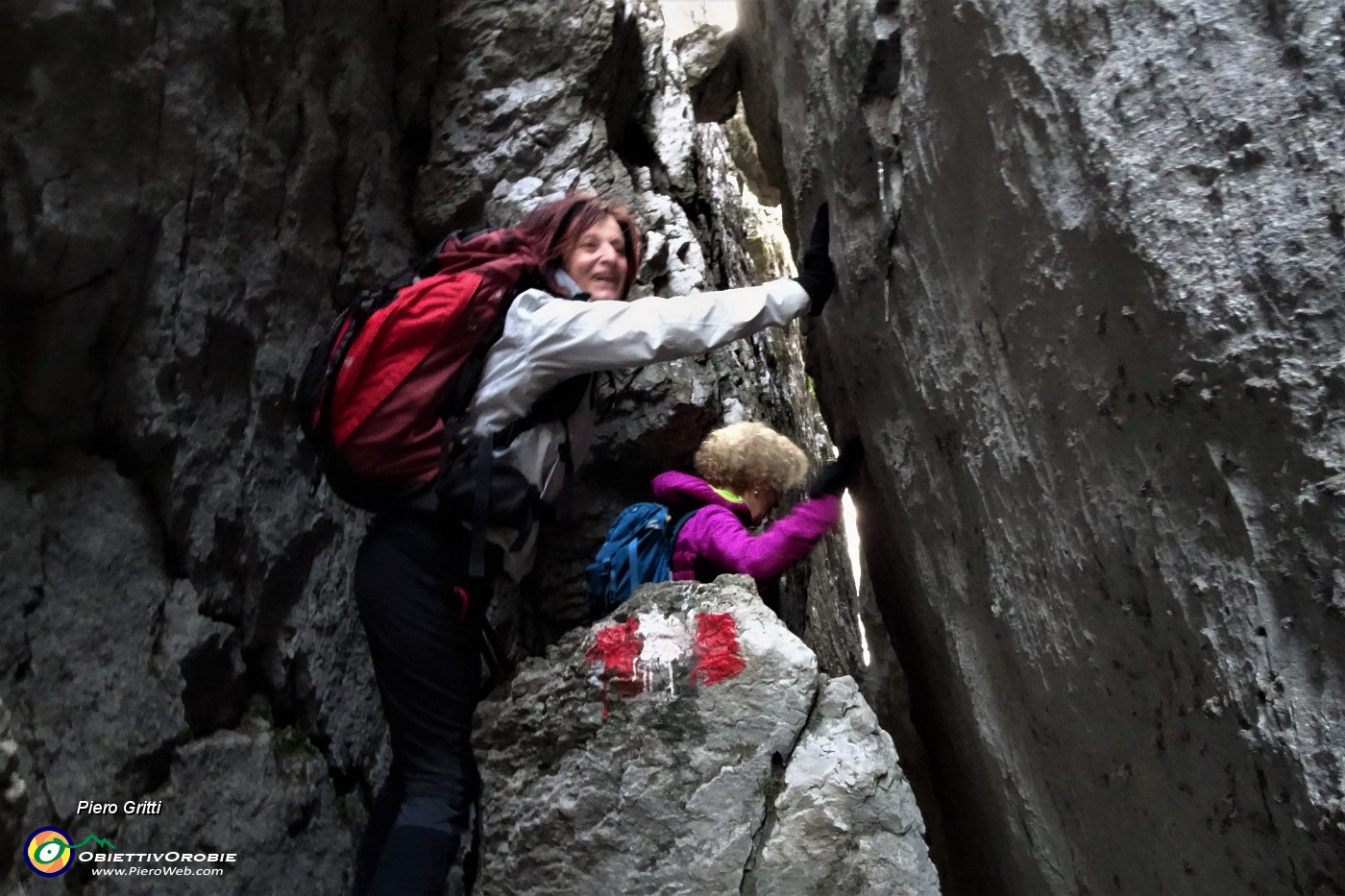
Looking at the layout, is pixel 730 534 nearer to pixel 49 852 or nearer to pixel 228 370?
pixel 228 370

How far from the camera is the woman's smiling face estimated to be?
11.2ft

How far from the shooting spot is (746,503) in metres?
3.74

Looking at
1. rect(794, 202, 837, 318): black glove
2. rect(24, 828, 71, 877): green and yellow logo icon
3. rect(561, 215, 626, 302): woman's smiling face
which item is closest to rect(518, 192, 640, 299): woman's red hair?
rect(561, 215, 626, 302): woman's smiling face

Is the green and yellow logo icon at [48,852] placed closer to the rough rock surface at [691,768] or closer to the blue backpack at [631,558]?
the rough rock surface at [691,768]

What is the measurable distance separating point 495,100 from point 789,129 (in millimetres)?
1794

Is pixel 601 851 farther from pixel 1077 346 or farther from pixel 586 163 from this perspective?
pixel 586 163

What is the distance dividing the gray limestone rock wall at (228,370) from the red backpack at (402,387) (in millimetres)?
820

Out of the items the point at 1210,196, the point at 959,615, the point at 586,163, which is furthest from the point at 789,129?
the point at 1210,196

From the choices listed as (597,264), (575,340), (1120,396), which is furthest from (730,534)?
(1120,396)

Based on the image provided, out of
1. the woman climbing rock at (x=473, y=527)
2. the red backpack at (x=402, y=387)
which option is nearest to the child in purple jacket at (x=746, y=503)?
the woman climbing rock at (x=473, y=527)

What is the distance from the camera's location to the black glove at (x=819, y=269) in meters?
3.27

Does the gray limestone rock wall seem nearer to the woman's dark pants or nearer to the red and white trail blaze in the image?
the woman's dark pants

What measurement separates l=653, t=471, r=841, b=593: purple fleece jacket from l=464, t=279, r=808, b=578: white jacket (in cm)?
67

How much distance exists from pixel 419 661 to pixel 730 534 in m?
1.17
